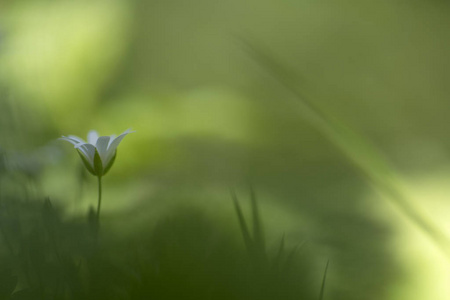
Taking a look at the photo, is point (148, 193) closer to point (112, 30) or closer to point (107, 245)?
point (107, 245)

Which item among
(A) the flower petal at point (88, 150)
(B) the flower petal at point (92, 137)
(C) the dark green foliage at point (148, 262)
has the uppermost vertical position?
(B) the flower petal at point (92, 137)

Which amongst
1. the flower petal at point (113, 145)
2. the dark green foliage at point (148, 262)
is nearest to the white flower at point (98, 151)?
Result: the flower petal at point (113, 145)

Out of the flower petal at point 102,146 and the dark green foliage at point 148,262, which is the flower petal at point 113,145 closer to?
the flower petal at point 102,146

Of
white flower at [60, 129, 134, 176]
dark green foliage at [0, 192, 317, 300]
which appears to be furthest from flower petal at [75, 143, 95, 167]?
dark green foliage at [0, 192, 317, 300]

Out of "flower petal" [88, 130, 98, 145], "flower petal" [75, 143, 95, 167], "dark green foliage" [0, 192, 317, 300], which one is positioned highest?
"flower petal" [88, 130, 98, 145]

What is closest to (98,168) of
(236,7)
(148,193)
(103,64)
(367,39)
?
(148,193)

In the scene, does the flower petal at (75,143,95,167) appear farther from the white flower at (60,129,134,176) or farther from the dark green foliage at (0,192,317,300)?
the dark green foliage at (0,192,317,300)
